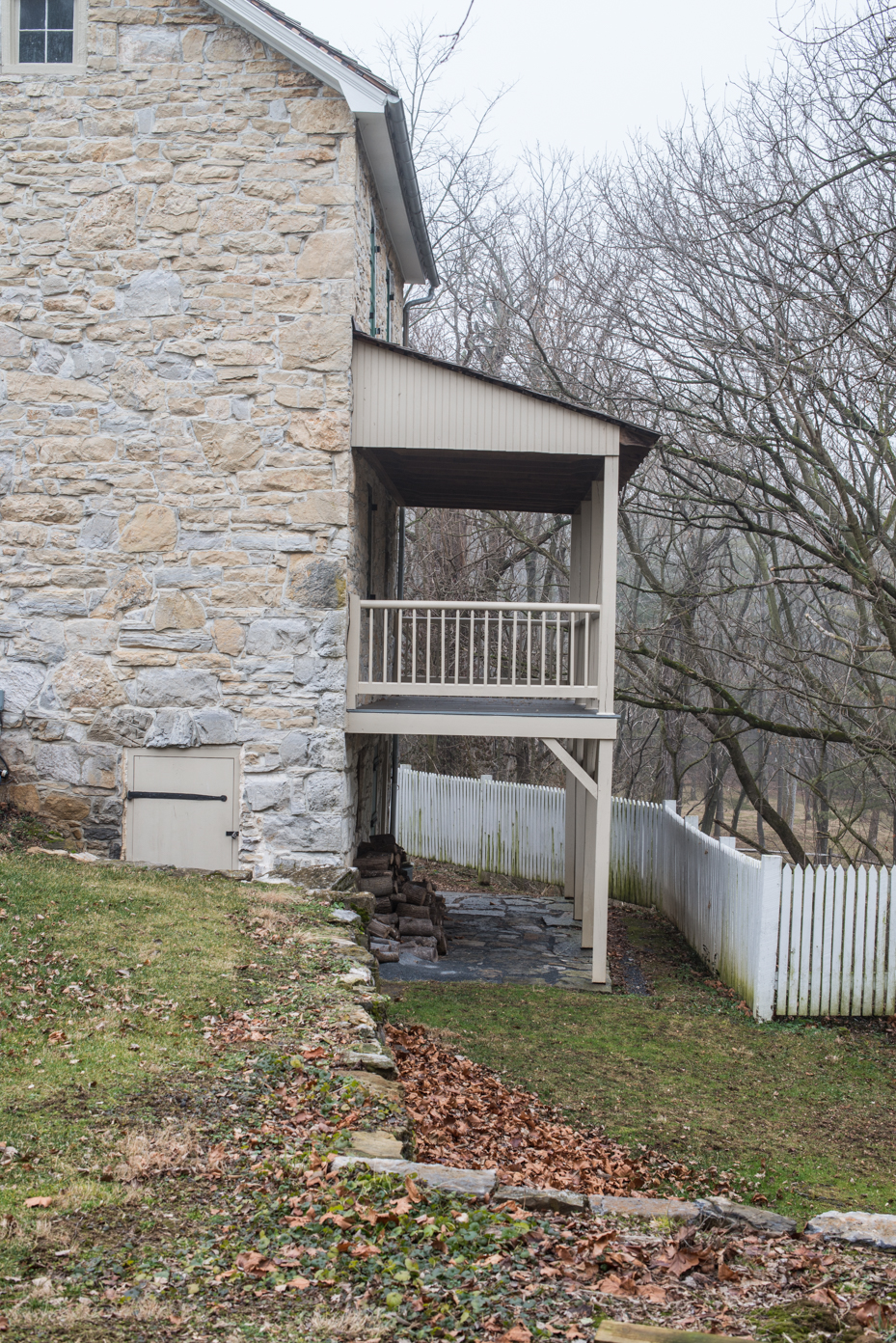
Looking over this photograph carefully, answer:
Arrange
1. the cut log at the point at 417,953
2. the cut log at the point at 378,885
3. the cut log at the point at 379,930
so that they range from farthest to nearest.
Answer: the cut log at the point at 378,885 < the cut log at the point at 417,953 < the cut log at the point at 379,930

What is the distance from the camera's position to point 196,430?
31.8ft

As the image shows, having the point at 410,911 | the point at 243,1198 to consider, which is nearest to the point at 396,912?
the point at 410,911

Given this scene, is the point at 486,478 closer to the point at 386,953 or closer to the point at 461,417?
the point at 461,417

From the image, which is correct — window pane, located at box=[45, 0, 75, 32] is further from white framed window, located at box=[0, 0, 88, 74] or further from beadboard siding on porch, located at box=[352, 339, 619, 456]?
beadboard siding on porch, located at box=[352, 339, 619, 456]

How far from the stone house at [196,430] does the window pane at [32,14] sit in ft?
0.08

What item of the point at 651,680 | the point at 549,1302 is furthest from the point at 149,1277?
the point at 651,680

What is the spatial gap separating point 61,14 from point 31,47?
401 mm

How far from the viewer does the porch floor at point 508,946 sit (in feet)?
32.7

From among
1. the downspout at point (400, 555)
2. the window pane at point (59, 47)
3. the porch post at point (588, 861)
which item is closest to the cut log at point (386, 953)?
the porch post at point (588, 861)

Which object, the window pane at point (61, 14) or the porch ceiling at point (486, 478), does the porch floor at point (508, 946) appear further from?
the window pane at point (61, 14)

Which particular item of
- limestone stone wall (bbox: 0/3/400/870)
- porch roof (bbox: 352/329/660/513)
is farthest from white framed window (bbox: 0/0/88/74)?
porch roof (bbox: 352/329/660/513)

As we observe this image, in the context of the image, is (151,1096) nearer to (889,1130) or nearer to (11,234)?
(889,1130)

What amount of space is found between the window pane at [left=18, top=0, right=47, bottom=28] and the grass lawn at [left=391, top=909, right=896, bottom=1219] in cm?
917

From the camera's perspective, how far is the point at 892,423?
37.7 ft
